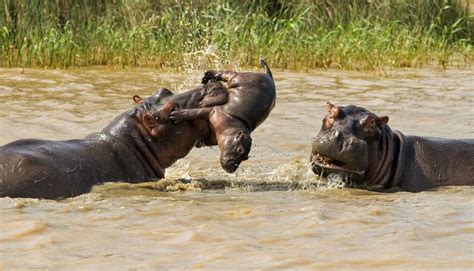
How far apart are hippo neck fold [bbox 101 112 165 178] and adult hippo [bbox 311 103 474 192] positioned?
897mm

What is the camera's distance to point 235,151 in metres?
5.95

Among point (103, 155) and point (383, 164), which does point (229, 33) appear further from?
point (103, 155)

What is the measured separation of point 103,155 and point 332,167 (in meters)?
1.26

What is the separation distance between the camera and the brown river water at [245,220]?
4613mm

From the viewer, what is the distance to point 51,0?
Result: 46.0ft

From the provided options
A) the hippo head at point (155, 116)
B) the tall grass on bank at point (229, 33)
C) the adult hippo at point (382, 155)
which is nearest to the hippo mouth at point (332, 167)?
the adult hippo at point (382, 155)

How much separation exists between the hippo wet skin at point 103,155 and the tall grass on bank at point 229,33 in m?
5.73

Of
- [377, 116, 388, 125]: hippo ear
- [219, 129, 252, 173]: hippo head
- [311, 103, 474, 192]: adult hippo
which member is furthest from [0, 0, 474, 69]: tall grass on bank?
[219, 129, 252, 173]: hippo head

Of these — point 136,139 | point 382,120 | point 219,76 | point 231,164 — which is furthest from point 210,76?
point 382,120

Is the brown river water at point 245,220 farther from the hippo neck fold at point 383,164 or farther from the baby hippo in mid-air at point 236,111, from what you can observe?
the baby hippo in mid-air at point 236,111

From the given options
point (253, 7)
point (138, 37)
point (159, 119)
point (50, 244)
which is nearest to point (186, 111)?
point (159, 119)

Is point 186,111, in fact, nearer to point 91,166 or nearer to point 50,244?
point 91,166

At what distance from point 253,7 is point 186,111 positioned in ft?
28.5

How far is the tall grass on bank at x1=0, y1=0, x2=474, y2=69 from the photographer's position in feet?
42.6
